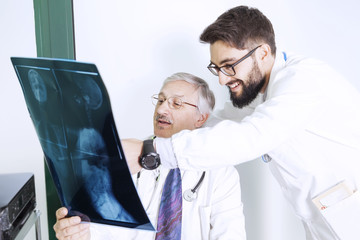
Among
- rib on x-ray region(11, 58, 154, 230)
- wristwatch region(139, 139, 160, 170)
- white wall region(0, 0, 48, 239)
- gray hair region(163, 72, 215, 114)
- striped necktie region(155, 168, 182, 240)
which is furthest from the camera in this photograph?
white wall region(0, 0, 48, 239)

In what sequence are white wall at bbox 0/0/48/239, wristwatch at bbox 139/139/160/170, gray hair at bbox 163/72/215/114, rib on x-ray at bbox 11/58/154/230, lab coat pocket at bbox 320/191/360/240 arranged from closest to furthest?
rib on x-ray at bbox 11/58/154/230, wristwatch at bbox 139/139/160/170, lab coat pocket at bbox 320/191/360/240, gray hair at bbox 163/72/215/114, white wall at bbox 0/0/48/239

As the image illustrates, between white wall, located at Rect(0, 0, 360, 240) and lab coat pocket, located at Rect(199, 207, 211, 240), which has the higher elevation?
white wall, located at Rect(0, 0, 360, 240)

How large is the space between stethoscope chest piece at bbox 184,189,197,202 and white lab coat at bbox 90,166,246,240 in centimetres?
2

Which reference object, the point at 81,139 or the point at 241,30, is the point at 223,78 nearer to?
the point at 241,30

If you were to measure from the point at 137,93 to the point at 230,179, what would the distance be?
65 centimetres

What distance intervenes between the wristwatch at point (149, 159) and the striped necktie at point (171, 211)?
0.45 m

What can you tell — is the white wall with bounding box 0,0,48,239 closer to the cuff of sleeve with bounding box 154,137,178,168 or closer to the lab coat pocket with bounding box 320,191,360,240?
the cuff of sleeve with bounding box 154,137,178,168

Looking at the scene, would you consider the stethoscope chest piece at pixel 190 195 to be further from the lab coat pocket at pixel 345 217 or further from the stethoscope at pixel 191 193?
the lab coat pocket at pixel 345 217

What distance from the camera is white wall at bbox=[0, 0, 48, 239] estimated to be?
1613 mm

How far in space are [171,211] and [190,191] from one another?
4.1 inches

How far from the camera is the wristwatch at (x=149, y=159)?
0.90 meters

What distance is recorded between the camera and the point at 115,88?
1750mm

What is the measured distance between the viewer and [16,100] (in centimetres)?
166

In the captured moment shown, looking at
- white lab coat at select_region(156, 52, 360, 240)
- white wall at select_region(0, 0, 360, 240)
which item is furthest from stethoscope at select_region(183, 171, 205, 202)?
white wall at select_region(0, 0, 360, 240)
